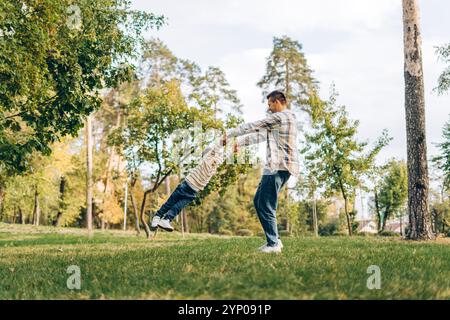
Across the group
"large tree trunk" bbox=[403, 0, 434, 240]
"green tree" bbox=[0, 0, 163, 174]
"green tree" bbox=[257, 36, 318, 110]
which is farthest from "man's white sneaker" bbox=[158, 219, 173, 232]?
"green tree" bbox=[257, 36, 318, 110]

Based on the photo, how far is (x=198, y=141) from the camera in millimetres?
23578

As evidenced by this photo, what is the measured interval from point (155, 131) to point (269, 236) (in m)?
14.7

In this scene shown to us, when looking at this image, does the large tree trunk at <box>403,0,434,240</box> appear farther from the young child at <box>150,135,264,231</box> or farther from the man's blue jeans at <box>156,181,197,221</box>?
the man's blue jeans at <box>156,181,197,221</box>

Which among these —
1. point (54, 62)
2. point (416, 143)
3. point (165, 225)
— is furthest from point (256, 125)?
point (416, 143)

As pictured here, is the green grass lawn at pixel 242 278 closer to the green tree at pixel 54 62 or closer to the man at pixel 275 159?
the man at pixel 275 159

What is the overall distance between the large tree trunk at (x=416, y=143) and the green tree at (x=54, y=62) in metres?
8.74

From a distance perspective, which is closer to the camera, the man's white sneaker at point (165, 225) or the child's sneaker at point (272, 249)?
the man's white sneaker at point (165, 225)

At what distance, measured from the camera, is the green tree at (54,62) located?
11148mm

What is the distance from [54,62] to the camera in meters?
13.2

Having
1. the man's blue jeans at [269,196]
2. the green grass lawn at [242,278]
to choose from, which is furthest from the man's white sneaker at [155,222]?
the man's blue jeans at [269,196]

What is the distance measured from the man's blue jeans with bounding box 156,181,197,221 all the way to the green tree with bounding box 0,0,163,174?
5320mm

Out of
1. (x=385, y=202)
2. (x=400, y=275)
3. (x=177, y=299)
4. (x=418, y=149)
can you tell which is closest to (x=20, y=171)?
(x=177, y=299)

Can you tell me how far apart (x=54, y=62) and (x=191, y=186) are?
7.40 meters
